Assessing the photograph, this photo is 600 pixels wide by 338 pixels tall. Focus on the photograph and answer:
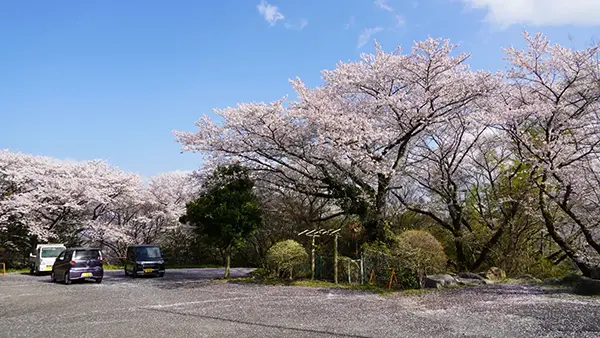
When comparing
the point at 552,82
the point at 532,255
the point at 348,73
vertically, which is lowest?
the point at 532,255

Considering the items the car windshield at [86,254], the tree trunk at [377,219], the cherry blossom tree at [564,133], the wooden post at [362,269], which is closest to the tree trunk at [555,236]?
the cherry blossom tree at [564,133]

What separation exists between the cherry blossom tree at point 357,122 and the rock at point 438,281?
9.54ft

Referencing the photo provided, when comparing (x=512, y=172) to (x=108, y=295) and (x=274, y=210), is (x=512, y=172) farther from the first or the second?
(x=108, y=295)

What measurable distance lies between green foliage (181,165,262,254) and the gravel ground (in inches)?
122

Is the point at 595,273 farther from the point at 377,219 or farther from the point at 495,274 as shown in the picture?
the point at 377,219

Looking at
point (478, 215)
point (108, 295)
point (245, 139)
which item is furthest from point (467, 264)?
point (108, 295)

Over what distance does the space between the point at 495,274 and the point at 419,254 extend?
3009 millimetres

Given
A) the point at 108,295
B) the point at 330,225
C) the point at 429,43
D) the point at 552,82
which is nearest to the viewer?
the point at 108,295

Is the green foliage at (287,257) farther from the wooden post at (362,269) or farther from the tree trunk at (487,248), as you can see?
the tree trunk at (487,248)

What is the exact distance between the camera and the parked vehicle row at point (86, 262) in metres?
14.1

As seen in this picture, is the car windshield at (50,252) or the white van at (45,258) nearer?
the white van at (45,258)

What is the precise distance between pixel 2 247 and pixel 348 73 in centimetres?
2098

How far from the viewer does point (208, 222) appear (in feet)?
47.1

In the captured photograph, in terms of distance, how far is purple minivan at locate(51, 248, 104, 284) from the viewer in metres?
14.0
